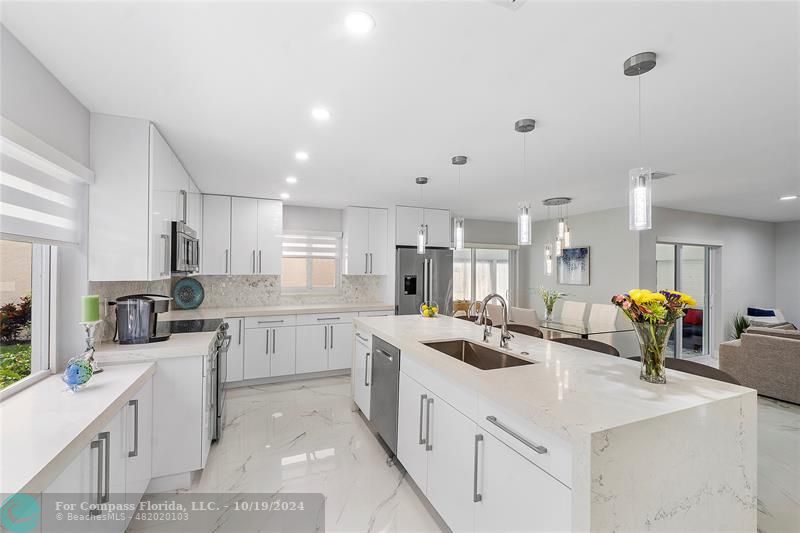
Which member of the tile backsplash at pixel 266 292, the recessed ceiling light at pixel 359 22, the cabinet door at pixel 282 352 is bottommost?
the cabinet door at pixel 282 352

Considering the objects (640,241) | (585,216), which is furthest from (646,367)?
(585,216)

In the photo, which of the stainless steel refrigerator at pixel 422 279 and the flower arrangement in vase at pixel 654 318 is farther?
the stainless steel refrigerator at pixel 422 279

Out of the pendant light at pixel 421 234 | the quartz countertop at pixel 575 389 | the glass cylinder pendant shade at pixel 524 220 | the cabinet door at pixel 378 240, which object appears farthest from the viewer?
the cabinet door at pixel 378 240

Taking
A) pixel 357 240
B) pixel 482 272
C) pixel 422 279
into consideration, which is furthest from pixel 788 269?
pixel 357 240

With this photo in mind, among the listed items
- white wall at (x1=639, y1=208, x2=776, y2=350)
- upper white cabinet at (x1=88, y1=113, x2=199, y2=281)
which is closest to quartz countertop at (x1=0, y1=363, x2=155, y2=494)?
upper white cabinet at (x1=88, y1=113, x2=199, y2=281)

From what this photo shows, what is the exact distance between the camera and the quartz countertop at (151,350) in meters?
2.12

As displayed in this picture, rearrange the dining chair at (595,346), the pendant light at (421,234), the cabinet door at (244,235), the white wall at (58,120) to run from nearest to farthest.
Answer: the white wall at (58,120)
the dining chair at (595,346)
the pendant light at (421,234)
the cabinet door at (244,235)

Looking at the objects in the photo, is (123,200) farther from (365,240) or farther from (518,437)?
(365,240)

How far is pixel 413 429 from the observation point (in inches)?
87.7

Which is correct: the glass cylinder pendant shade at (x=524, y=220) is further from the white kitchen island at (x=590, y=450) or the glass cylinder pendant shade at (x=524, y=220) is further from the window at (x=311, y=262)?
the window at (x=311, y=262)

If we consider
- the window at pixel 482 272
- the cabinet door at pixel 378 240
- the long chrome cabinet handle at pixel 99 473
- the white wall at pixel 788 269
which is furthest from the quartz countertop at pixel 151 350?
the white wall at pixel 788 269

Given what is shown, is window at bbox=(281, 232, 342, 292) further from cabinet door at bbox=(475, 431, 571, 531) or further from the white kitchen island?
cabinet door at bbox=(475, 431, 571, 531)

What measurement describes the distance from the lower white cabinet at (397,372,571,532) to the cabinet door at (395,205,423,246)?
2886mm

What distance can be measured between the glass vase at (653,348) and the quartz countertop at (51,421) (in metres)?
2.17
